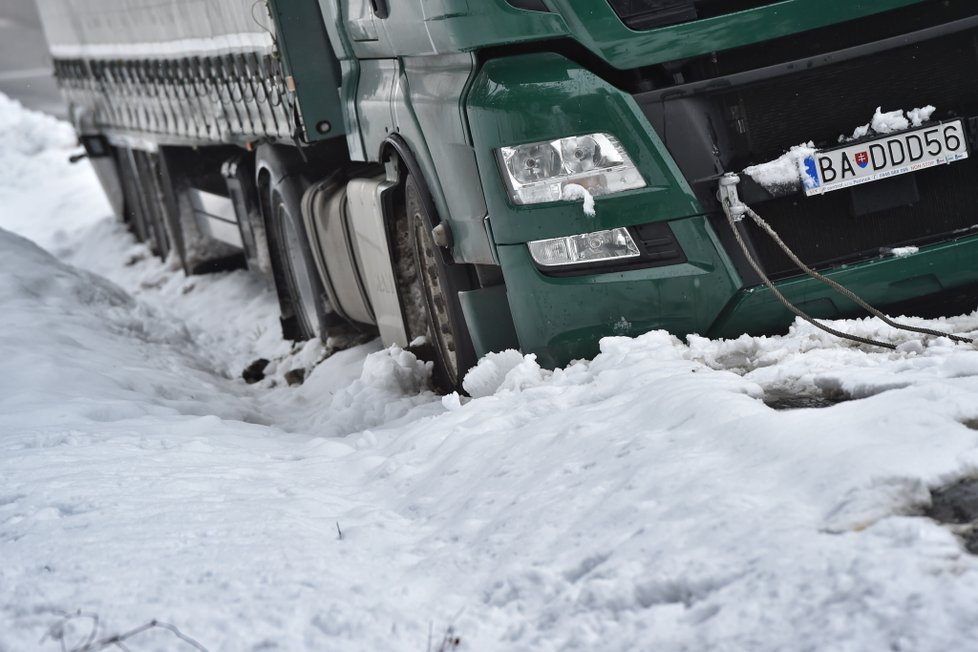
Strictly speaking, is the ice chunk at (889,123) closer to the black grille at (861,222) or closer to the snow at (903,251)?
the black grille at (861,222)

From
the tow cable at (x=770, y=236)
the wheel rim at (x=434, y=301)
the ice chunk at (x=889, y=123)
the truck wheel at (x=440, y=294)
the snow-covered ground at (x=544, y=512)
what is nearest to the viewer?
the snow-covered ground at (x=544, y=512)

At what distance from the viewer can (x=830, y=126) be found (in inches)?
165

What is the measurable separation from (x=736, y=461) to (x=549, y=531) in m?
0.46

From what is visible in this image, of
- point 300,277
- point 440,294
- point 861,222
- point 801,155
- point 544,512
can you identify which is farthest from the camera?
point 300,277

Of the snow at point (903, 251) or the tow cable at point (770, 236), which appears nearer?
the tow cable at point (770, 236)

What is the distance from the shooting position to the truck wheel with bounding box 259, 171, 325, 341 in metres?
7.20

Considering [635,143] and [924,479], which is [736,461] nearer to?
[924,479]

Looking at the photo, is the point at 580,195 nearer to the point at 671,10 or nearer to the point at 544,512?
the point at 671,10

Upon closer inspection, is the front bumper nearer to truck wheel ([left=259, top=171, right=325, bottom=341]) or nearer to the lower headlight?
the lower headlight

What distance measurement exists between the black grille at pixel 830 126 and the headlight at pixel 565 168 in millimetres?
164

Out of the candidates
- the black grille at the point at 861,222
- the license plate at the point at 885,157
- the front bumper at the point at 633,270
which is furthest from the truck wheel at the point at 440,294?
the license plate at the point at 885,157

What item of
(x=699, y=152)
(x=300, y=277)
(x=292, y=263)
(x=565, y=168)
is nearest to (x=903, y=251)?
(x=699, y=152)

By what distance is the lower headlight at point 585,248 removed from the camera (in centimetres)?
425

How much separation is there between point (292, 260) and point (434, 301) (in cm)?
259
